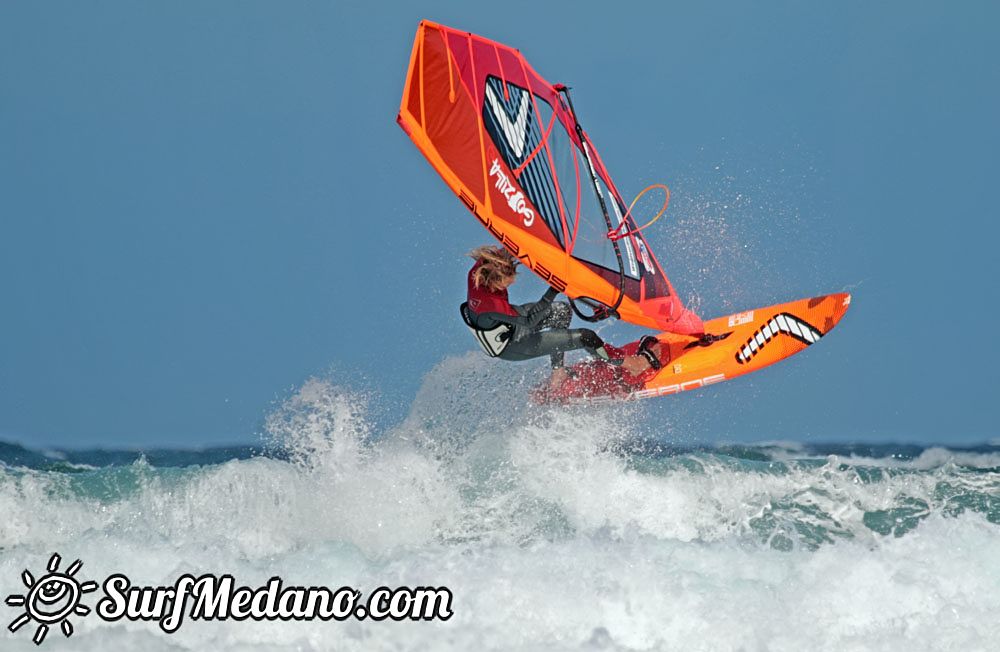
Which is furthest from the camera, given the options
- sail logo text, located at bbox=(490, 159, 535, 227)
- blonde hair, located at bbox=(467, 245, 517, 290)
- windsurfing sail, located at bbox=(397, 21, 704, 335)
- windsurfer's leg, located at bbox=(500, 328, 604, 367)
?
windsurfer's leg, located at bbox=(500, 328, 604, 367)

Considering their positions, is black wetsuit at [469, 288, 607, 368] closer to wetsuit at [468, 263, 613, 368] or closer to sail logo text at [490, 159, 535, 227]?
wetsuit at [468, 263, 613, 368]

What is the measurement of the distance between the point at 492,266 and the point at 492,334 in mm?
404

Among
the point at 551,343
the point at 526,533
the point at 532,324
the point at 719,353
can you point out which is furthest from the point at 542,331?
the point at 719,353

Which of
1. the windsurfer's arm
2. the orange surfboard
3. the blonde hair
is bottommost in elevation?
the orange surfboard

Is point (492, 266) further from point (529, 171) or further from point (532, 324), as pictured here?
point (529, 171)

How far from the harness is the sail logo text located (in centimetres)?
61

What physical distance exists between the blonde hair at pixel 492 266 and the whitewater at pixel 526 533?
1.24 metres

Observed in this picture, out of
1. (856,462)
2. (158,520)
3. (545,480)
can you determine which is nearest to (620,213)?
(545,480)

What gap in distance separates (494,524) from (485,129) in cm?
212

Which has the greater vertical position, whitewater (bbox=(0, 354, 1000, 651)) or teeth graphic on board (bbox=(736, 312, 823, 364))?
teeth graphic on board (bbox=(736, 312, 823, 364))

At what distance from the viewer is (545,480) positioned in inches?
227

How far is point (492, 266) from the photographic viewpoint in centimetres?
519

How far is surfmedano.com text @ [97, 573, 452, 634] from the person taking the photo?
4.23m

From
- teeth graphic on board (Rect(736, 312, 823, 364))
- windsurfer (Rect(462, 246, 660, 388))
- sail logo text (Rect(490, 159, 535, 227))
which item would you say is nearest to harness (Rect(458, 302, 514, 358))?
windsurfer (Rect(462, 246, 660, 388))
